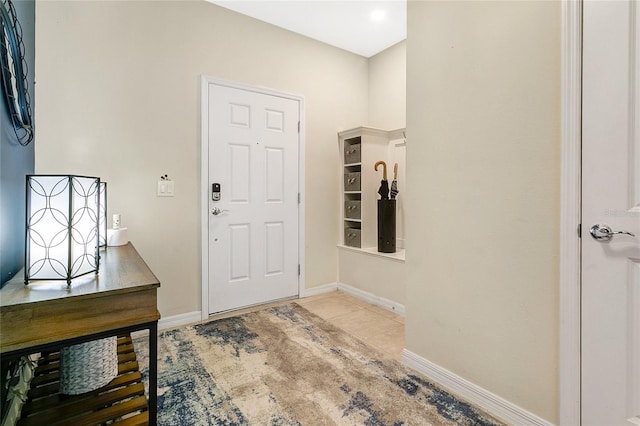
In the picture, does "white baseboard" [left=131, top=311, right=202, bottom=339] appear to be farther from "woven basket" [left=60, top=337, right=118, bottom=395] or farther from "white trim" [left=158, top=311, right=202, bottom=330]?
"woven basket" [left=60, top=337, right=118, bottom=395]

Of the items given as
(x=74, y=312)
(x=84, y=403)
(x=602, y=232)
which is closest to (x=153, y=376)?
(x=74, y=312)

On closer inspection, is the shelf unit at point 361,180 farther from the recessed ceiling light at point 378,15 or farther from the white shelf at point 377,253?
the recessed ceiling light at point 378,15

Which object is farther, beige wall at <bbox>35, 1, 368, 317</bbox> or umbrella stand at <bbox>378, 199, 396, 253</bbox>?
umbrella stand at <bbox>378, 199, 396, 253</bbox>

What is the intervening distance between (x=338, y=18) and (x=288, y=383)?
290cm

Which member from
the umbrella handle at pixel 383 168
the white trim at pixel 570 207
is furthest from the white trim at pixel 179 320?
the white trim at pixel 570 207

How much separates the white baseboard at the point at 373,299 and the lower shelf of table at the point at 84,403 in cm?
204

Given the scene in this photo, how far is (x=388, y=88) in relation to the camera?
3350 mm

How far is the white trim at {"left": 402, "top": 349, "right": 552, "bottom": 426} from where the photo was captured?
1.39m

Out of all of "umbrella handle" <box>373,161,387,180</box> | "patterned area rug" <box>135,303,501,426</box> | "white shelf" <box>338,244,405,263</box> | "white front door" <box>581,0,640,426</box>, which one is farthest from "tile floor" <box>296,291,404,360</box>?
"umbrella handle" <box>373,161,387,180</box>

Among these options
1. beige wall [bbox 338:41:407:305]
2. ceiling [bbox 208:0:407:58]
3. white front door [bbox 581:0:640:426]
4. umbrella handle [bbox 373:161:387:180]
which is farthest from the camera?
umbrella handle [bbox 373:161:387:180]

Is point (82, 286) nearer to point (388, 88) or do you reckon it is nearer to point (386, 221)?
point (386, 221)

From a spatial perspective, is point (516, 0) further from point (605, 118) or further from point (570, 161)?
point (570, 161)

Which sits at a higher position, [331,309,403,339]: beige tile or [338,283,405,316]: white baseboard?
[338,283,405,316]: white baseboard

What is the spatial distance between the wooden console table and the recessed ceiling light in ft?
9.01
